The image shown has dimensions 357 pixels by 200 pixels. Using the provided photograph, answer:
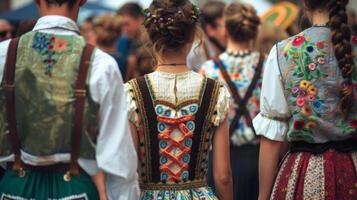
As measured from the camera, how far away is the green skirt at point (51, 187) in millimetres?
3678

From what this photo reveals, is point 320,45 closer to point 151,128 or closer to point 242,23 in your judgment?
point 151,128

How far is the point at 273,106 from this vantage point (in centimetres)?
428

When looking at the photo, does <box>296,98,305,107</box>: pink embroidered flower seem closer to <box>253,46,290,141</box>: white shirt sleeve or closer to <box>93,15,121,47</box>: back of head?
<box>253,46,290,141</box>: white shirt sleeve

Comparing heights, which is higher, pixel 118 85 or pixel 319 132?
pixel 118 85

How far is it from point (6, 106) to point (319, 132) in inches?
60.0

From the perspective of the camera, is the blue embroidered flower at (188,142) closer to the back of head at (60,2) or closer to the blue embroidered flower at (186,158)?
the blue embroidered flower at (186,158)

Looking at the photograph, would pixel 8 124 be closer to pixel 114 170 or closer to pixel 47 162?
pixel 47 162

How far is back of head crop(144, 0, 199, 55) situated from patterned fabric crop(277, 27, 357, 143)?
1.85 ft

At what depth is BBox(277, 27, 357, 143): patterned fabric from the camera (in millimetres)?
4121

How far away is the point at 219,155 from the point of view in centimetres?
434

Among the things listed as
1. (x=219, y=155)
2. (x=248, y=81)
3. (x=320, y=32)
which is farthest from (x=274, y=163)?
(x=248, y=81)

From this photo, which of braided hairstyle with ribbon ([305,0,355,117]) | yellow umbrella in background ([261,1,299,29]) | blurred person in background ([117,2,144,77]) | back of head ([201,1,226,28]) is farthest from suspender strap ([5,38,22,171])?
blurred person in background ([117,2,144,77])

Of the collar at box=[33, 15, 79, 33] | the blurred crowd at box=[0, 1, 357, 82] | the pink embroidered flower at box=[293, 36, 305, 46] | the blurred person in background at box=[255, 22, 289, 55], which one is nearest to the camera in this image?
the collar at box=[33, 15, 79, 33]

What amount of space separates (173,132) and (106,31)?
4.10m
